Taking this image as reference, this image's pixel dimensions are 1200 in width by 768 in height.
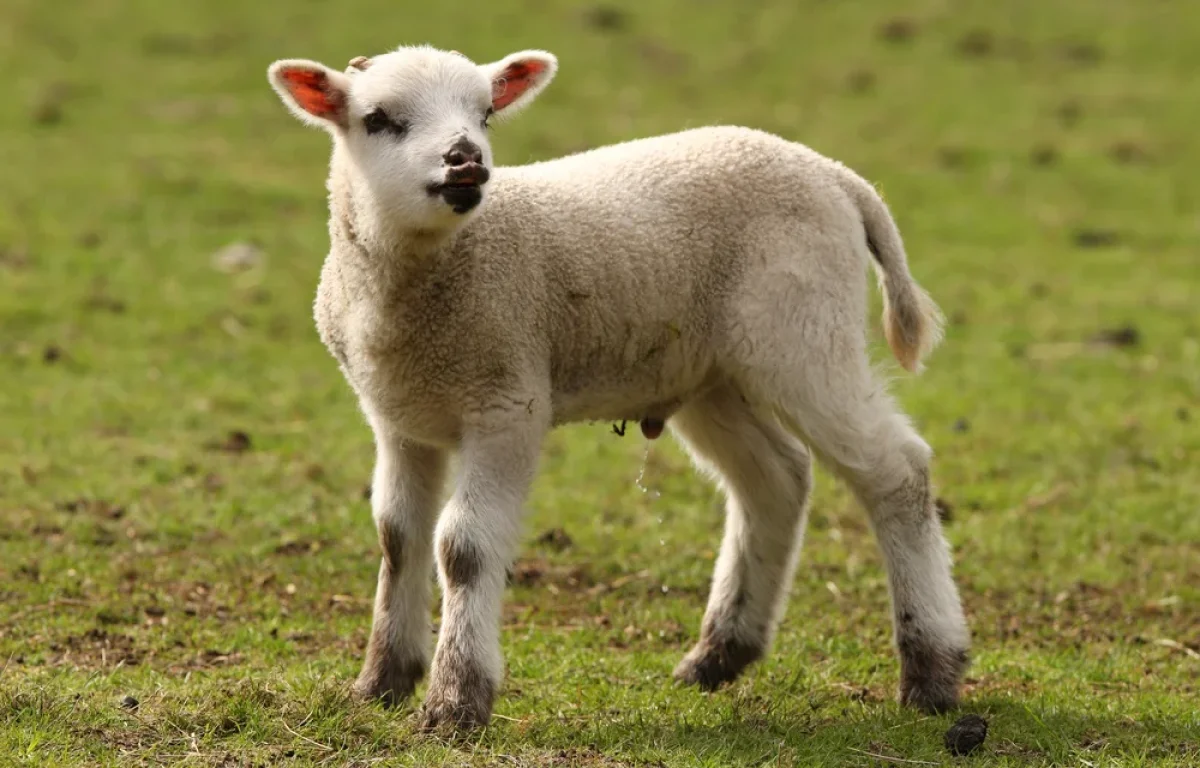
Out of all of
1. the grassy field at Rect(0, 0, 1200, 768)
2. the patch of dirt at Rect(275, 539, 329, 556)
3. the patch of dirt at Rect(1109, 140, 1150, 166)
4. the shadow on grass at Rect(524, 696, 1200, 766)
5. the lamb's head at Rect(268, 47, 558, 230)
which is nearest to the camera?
the lamb's head at Rect(268, 47, 558, 230)

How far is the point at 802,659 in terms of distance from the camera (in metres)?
7.21

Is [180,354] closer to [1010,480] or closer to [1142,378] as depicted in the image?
[1010,480]

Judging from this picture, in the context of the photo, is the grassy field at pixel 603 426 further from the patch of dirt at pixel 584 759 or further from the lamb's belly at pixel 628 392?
the lamb's belly at pixel 628 392

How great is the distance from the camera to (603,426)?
1109 cm

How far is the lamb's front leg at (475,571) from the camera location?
5816mm

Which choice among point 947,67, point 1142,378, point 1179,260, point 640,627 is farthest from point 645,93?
point 640,627

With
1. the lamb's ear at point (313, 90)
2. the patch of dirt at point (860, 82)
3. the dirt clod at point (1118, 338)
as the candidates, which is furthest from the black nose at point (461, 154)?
the patch of dirt at point (860, 82)

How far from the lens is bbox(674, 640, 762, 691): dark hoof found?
6.82m

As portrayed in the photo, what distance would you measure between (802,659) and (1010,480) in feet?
9.99

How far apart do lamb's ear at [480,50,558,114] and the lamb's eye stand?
51 cm

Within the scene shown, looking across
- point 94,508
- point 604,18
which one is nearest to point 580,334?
point 94,508

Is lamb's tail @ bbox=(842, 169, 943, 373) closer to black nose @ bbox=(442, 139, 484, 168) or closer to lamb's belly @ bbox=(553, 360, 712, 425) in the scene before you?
lamb's belly @ bbox=(553, 360, 712, 425)

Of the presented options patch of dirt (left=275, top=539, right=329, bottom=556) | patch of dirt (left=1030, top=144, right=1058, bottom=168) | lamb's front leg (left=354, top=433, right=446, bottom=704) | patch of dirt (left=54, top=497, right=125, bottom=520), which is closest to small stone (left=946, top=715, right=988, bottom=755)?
lamb's front leg (left=354, top=433, right=446, bottom=704)

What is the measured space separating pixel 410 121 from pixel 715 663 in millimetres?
2503
